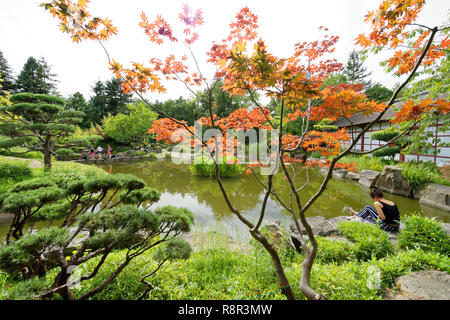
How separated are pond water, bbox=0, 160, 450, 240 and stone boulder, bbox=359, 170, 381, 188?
0.21 meters

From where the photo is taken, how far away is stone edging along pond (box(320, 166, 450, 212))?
419 centimetres

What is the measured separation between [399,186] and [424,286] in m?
5.05

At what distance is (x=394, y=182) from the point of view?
17.1 ft

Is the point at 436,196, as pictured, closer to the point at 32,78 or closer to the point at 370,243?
the point at 370,243

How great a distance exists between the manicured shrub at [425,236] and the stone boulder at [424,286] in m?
0.56

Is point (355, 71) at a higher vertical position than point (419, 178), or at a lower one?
higher

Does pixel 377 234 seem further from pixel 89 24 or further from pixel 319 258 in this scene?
pixel 89 24

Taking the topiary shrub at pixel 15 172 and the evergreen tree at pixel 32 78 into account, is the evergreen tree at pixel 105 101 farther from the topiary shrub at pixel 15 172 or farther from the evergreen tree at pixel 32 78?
the topiary shrub at pixel 15 172

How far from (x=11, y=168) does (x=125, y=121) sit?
12527 millimetres

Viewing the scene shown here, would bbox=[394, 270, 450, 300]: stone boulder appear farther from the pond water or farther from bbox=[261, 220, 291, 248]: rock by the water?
the pond water

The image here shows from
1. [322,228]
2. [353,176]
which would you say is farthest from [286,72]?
[353,176]

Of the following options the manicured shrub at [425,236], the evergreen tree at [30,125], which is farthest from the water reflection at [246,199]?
the evergreen tree at [30,125]

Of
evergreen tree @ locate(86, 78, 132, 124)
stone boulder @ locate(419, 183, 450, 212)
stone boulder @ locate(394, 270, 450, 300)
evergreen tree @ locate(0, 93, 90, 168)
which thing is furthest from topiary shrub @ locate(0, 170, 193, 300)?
evergreen tree @ locate(86, 78, 132, 124)
